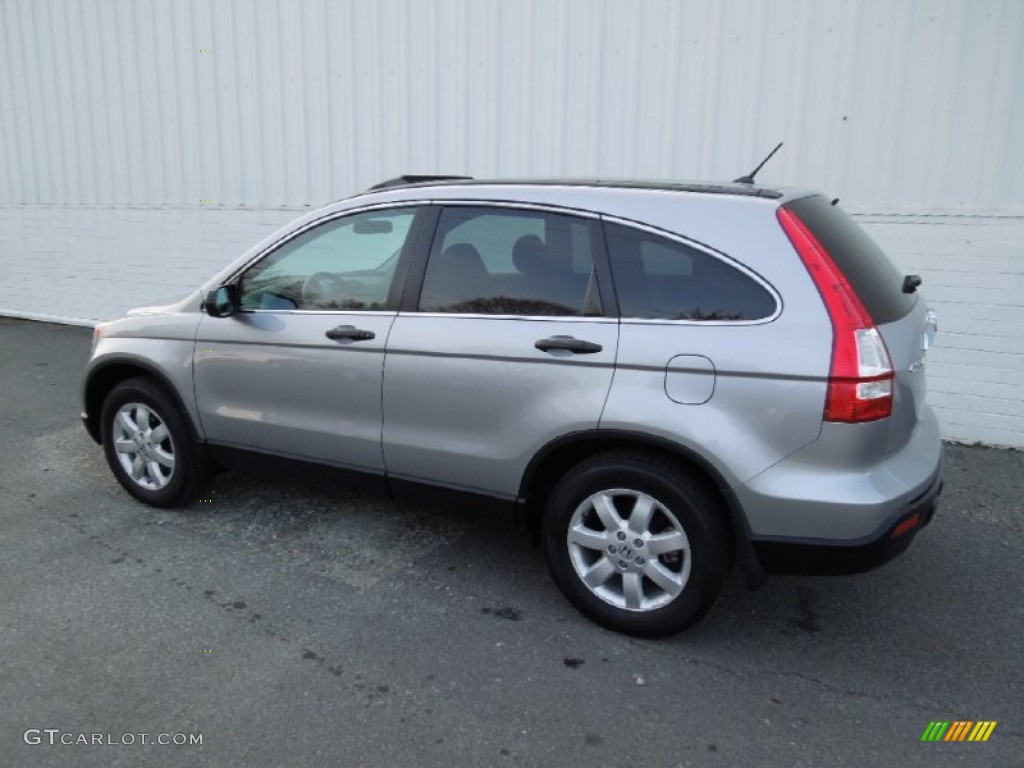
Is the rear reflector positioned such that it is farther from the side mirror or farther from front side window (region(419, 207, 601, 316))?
the side mirror

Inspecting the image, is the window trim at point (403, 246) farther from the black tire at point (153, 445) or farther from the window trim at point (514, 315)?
the black tire at point (153, 445)

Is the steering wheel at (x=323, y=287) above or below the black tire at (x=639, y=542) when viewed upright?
above

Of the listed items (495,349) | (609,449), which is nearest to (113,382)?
(495,349)

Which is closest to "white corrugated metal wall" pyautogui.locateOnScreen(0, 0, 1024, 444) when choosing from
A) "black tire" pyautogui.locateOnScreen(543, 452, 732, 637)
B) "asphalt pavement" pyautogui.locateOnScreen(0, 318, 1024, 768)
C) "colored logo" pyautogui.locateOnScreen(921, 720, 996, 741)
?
"asphalt pavement" pyautogui.locateOnScreen(0, 318, 1024, 768)

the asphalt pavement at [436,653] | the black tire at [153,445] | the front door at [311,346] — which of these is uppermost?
the front door at [311,346]

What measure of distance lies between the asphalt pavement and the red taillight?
3.41 ft

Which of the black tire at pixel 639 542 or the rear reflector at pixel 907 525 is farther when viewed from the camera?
the black tire at pixel 639 542

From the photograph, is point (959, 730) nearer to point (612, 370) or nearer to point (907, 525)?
point (907, 525)

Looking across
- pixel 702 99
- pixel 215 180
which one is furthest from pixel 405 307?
pixel 215 180

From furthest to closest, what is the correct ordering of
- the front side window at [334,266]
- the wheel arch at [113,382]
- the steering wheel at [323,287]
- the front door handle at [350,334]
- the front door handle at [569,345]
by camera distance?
the wheel arch at [113,382], the steering wheel at [323,287], the front side window at [334,266], the front door handle at [350,334], the front door handle at [569,345]

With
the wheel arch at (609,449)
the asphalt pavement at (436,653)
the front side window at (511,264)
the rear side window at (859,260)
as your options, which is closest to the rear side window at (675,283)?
the front side window at (511,264)

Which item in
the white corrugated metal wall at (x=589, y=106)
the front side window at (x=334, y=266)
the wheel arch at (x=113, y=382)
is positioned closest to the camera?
the front side window at (x=334, y=266)

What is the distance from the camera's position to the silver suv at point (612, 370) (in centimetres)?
280

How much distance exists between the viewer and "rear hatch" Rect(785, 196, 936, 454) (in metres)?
Result: 2.85
